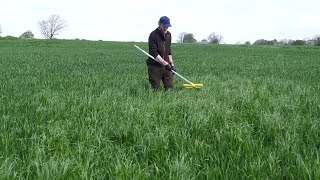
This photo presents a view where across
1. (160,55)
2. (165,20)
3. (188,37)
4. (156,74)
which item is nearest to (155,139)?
(165,20)

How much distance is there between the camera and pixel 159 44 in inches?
348

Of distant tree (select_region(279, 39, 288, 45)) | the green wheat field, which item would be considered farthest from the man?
distant tree (select_region(279, 39, 288, 45))

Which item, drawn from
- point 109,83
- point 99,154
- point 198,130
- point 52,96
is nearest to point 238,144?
point 198,130

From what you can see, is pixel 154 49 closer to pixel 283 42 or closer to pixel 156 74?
pixel 156 74

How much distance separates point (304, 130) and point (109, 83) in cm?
618

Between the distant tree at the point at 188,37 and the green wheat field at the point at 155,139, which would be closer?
the green wheat field at the point at 155,139

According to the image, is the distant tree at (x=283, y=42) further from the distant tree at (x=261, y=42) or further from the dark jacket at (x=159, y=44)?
the dark jacket at (x=159, y=44)

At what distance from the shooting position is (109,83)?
401 inches

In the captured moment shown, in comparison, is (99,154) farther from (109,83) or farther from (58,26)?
(58,26)

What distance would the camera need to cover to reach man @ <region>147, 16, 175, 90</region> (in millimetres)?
8500

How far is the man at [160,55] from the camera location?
335 inches

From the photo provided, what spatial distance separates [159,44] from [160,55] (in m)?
0.31

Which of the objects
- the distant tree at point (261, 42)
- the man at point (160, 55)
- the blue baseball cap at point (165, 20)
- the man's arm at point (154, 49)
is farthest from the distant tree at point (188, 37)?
the blue baseball cap at point (165, 20)

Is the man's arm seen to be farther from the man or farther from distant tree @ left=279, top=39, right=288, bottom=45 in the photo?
distant tree @ left=279, top=39, right=288, bottom=45
